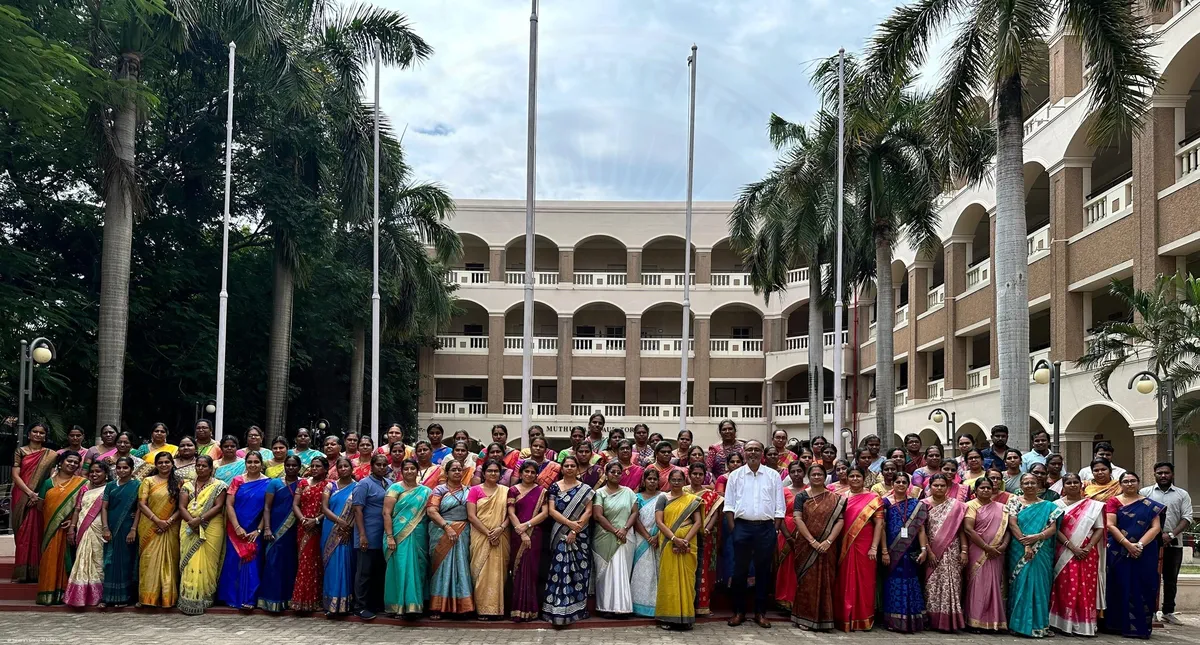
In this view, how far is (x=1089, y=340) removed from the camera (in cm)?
2403

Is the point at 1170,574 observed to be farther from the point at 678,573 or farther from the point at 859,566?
the point at 678,573

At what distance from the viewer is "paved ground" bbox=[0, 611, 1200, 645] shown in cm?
1002

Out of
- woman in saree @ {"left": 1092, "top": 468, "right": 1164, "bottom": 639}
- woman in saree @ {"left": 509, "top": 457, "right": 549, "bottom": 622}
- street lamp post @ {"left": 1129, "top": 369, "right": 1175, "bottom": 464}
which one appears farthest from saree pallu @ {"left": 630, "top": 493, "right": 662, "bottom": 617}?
street lamp post @ {"left": 1129, "top": 369, "right": 1175, "bottom": 464}

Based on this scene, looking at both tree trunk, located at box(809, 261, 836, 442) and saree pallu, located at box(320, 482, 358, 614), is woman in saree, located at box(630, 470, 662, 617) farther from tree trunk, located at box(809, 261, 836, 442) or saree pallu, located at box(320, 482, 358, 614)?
tree trunk, located at box(809, 261, 836, 442)

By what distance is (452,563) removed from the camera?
35.6 feet

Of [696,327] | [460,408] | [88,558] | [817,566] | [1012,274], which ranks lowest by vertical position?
[88,558]

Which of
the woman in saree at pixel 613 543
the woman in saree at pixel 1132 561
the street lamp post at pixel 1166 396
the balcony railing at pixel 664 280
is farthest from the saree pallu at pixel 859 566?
the balcony railing at pixel 664 280

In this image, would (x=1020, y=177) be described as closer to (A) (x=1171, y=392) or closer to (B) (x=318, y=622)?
(A) (x=1171, y=392)

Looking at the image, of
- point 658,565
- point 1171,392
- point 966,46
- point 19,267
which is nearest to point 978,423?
point 1171,392

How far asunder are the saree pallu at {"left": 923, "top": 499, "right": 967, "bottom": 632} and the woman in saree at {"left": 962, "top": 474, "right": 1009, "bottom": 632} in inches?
4.3

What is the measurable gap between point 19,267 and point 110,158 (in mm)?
4157

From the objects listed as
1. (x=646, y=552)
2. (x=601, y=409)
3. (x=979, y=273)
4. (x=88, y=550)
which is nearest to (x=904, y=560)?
(x=646, y=552)

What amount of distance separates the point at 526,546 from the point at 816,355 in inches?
811

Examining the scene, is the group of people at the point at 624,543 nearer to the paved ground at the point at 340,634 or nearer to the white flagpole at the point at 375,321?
the paved ground at the point at 340,634
